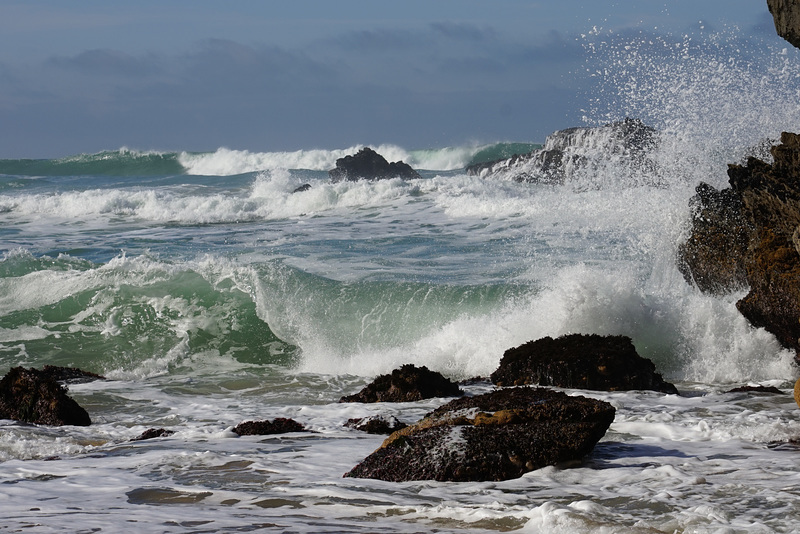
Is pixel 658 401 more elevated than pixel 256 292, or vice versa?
pixel 256 292

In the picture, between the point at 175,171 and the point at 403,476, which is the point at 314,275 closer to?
the point at 403,476

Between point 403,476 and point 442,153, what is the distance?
175 feet

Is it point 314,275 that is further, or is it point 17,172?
point 17,172

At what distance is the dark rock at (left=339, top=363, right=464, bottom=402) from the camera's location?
25.0 feet

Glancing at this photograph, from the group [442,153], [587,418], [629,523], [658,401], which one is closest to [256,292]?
[658,401]

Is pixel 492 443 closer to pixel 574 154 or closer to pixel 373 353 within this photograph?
pixel 373 353

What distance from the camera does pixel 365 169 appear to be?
34.9m

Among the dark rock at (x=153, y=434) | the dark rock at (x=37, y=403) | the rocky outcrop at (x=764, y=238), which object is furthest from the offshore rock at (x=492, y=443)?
the rocky outcrop at (x=764, y=238)

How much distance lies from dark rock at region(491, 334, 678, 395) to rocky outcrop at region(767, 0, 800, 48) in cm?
293

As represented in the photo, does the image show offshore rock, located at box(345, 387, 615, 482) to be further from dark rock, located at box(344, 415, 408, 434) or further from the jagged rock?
the jagged rock

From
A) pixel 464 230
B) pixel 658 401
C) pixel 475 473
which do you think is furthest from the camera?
pixel 464 230

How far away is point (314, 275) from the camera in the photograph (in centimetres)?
1319

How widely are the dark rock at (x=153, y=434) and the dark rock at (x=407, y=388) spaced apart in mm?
1811

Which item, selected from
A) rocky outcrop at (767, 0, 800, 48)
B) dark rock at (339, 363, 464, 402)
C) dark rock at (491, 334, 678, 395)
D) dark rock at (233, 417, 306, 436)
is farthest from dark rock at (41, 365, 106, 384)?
rocky outcrop at (767, 0, 800, 48)
